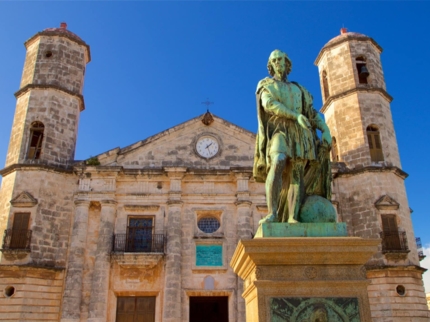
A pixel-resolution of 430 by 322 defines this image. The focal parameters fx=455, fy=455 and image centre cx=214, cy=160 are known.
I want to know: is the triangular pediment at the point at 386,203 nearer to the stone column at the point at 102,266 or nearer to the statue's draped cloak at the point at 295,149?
the stone column at the point at 102,266

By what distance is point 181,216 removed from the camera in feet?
56.9

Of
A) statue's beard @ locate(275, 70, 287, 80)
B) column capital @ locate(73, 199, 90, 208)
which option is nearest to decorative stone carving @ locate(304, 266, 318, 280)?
statue's beard @ locate(275, 70, 287, 80)

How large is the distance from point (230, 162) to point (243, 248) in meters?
14.2

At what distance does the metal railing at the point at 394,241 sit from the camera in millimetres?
16531

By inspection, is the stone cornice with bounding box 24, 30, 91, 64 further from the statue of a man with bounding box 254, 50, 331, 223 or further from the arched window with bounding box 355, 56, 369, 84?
the statue of a man with bounding box 254, 50, 331, 223

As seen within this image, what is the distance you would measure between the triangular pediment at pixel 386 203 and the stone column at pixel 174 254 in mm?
7532

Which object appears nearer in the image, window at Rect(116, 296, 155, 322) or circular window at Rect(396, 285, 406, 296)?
window at Rect(116, 296, 155, 322)

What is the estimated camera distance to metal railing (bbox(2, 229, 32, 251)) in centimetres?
1584

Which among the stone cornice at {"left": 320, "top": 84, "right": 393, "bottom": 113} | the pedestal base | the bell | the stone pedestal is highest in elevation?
the bell

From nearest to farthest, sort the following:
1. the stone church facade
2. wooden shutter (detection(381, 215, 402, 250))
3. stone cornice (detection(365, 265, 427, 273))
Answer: the stone church facade < stone cornice (detection(365, 265, 427, 273)) < wooden shutter (detection(381, 215, 402, 250))

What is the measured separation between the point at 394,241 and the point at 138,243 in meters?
9.45

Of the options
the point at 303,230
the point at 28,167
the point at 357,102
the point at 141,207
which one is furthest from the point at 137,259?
the point at 303,230

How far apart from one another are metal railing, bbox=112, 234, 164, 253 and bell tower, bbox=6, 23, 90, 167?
385cm

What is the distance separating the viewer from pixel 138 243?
1700cm
